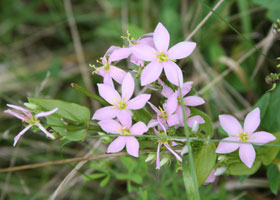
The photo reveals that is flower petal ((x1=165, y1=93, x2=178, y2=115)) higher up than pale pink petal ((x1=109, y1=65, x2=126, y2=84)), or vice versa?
pale pink petal ((x1=109, y1=65, x2=126, y2=84))

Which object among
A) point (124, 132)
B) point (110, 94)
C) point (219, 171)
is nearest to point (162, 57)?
point (110, 94)

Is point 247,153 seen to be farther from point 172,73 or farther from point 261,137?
point 172,73

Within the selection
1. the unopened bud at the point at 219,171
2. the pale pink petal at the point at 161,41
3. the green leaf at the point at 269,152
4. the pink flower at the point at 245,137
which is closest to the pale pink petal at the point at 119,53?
the pale pink petal at the point at 161,41

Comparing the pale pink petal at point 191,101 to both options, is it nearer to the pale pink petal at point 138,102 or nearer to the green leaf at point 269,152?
the pale pink petal at point 138,102

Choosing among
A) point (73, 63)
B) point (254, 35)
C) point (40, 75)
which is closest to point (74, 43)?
point (73, 63)

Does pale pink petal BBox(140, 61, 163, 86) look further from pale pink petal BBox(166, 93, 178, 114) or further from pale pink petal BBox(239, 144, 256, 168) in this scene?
pale pink petal BBox(239, 144, 256, 168)

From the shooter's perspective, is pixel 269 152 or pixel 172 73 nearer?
pixel 172 73

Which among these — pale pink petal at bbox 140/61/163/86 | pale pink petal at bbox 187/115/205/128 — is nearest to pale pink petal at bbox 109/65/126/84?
pale pink petal at bbox 140/61/163/86

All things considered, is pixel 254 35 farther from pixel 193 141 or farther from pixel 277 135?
pixel 193 141
